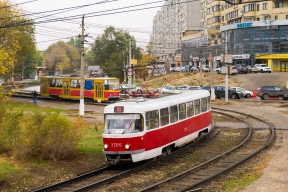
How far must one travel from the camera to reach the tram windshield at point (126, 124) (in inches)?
639

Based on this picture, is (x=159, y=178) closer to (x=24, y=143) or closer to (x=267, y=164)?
(x=267, y=164)

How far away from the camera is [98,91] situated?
46406 mm

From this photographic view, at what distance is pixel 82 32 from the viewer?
34375mm

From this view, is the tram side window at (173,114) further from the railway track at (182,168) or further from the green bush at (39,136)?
the green bush at (39,136)

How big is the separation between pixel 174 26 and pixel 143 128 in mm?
130359

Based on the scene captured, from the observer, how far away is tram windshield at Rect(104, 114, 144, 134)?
16.2 m

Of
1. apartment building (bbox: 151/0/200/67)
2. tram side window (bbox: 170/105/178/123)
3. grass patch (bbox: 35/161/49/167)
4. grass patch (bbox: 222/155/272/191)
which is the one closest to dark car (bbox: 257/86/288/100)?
grass patch (bbox: 222/155/272/191)

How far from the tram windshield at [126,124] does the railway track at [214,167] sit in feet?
7.80

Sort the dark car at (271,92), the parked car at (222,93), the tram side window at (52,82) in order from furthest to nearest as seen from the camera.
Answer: the tram side window at (52,82) < the parked car at (222,93) < the dark car at (271,92)

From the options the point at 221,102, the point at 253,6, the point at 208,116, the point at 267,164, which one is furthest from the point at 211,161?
the point at 253,6

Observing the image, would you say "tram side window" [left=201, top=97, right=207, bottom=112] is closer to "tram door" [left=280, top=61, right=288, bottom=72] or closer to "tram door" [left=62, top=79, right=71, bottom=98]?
"tram door" [left=62, top=79, right=71, bottom=98]

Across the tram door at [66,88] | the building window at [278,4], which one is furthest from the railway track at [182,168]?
the building window at [278,4]

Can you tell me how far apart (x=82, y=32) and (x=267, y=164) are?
21170mm

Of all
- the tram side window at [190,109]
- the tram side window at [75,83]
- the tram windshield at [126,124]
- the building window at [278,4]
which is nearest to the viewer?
the tram windshield at [126,124]
